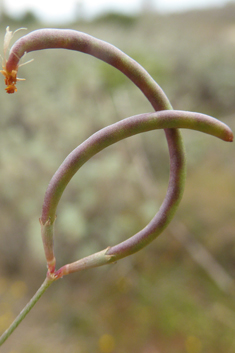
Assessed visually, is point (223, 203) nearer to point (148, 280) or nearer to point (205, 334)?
point (148, 280)

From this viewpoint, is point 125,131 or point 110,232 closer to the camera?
point 125,131

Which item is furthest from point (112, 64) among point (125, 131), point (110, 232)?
point (110, 232)

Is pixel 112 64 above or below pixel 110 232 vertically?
above

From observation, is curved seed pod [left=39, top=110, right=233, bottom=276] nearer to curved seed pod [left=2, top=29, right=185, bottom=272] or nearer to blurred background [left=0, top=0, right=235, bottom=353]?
curved seed pod [left=2, top=29, right=185, bottom=272]

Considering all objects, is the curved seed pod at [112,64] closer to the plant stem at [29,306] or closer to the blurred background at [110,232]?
the plant stem at [29,306]

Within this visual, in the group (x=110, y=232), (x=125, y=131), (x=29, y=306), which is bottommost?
(x=110, y=232)

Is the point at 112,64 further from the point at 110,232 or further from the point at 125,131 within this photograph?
the point at 110,232

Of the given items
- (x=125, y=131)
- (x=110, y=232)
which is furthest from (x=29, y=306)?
(x=110, y=232)

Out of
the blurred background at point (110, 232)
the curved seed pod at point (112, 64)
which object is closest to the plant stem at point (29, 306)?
the curved seed pod at point (112, 64)
